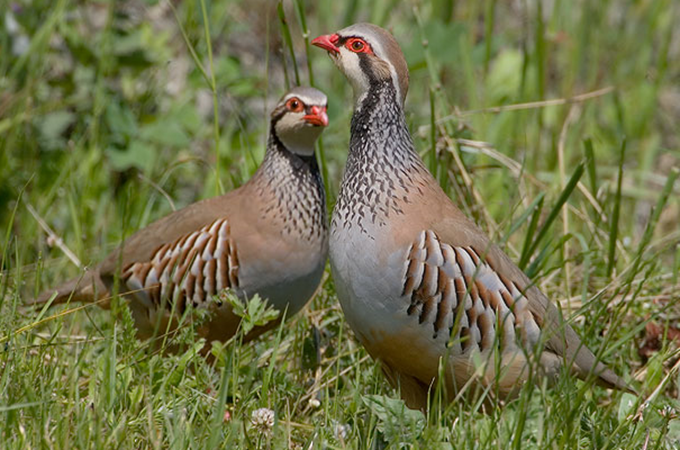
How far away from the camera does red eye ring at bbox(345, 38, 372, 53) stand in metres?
3.74

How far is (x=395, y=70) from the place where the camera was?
374 centimetres

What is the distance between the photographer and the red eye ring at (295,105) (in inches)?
177

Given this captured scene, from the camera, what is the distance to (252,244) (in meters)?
4.40

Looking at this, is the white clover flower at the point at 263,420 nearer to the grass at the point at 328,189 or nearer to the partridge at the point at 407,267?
the grass at the point at 328,189

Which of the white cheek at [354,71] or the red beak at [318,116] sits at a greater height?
the white cheek at [354,71]

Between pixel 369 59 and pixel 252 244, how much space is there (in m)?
1.05

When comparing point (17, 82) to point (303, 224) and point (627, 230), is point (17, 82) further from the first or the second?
point (627, 230)

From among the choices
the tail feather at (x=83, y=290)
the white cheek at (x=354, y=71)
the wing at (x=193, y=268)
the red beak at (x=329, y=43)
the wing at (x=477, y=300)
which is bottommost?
the tail feather at (x=83, y=290)

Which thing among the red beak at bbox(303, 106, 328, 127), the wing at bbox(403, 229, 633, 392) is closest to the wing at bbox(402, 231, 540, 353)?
the wing at bbox(403, 229, 633, 392)

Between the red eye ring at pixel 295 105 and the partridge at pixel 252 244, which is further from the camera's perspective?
the red eye ring at pixel 295 105

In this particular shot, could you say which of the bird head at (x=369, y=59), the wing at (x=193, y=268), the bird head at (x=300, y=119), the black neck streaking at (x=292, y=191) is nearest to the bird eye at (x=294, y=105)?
the bird head at (x=300, y=119)

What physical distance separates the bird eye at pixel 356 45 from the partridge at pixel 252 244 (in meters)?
0.70

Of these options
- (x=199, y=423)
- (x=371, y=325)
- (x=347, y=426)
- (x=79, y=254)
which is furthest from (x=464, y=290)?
(x=79, y=254)

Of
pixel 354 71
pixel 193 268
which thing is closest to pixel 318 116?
pixel 354 71
